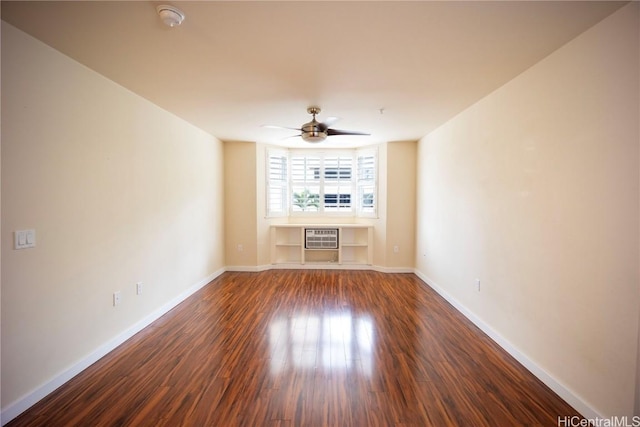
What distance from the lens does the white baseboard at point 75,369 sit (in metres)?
1.62

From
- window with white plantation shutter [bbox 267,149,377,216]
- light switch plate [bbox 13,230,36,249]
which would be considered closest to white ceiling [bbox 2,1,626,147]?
light switch plate [bbox 13,230,36,249]

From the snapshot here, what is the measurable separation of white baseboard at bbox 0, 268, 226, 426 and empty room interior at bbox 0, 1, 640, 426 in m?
0.01

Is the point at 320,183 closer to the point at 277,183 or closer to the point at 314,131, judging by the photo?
the point at 277,183

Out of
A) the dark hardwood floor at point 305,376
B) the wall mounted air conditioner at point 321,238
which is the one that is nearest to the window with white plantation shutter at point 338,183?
the wall mounted air conditioner at point 321,238

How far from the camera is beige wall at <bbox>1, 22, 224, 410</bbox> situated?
5.41 ft

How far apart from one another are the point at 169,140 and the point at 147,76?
3.61ft

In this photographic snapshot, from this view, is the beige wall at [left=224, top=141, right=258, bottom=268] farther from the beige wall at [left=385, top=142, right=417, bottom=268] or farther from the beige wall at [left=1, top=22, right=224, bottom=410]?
the beige wall at [left=385, top=142, right=417, bottom=268]

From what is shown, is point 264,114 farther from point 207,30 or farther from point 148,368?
point 148,368

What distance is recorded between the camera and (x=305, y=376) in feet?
6.57

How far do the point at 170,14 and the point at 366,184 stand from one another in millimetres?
4289

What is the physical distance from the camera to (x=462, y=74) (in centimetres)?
221

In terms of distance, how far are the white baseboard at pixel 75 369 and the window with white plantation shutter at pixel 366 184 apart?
369 cm

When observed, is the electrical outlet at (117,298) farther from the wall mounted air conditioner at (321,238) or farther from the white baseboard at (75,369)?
the wall mounted air conditioner at (321,238)

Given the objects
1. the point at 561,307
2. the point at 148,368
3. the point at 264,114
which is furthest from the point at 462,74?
the point at 148,368
